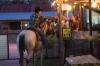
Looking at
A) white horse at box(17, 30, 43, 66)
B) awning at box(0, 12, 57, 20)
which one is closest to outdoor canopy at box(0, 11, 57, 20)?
awning at box(0, 12, 57, 20)

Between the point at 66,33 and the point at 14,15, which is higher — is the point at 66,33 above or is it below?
below

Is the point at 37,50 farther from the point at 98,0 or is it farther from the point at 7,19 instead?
the point at 7,19

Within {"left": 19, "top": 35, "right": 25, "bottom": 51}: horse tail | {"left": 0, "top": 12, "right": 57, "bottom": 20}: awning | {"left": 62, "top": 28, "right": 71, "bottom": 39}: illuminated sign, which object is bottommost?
{"left": 19, "top": 35, "right": 25, "bottom": 51}: horse tail

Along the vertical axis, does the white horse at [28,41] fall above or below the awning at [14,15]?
below

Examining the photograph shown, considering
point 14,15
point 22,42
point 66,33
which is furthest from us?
point 14,15

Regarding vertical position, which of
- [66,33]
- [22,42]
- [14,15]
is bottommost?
[22,42]

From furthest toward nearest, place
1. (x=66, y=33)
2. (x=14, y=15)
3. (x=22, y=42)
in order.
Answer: (x=14, y=15) → (x=66, y=33) → (x=22, y=42)

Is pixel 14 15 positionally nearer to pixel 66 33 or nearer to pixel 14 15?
pixel 14 15

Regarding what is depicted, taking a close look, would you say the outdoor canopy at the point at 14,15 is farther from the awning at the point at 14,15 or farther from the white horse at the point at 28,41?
the white horse at the point at 28,41

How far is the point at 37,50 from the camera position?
950cm

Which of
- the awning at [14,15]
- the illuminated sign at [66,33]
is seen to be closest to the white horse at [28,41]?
the illuminated sign at [66,33]

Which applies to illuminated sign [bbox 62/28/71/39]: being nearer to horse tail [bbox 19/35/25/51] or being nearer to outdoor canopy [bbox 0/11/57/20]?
horse tail [bbox 19/35/25/51]

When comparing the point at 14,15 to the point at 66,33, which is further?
the point at 14,15

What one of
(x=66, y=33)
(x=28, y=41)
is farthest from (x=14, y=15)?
(x=28, y=41)
